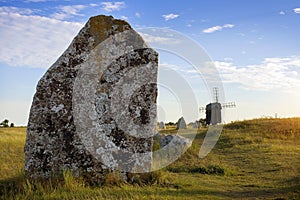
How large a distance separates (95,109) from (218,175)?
17.4 ft

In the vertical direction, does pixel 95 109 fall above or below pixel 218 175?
above

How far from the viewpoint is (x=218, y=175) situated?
1236 centimetres

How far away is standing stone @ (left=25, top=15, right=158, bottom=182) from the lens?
28.9ft

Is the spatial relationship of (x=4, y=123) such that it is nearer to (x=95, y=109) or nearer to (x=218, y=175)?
(x=218, y=175)

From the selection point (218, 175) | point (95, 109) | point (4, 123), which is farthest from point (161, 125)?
point (95, 109)

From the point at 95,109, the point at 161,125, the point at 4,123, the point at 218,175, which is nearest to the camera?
the point at 95,109

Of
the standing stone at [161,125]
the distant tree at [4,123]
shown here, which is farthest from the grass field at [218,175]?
the distant tree at [4,123]

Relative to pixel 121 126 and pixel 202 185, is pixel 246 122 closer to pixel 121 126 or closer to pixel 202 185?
pixel 202 185

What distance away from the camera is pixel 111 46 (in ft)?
31.1

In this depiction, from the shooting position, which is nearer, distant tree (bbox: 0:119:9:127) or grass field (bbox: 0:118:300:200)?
grass field (bbox: 0:118:300:200)

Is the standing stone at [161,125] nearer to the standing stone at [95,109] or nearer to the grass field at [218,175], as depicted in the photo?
the grass field at [218,175]

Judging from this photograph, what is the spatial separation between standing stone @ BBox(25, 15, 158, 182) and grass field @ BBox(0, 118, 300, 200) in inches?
22.2

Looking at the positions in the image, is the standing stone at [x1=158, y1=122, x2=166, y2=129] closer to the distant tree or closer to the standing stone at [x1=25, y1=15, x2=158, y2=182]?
the distant tree

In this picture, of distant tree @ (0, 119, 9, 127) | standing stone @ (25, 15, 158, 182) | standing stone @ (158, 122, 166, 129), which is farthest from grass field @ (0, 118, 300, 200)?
distant tree @ (0, 119, 9, 127)
